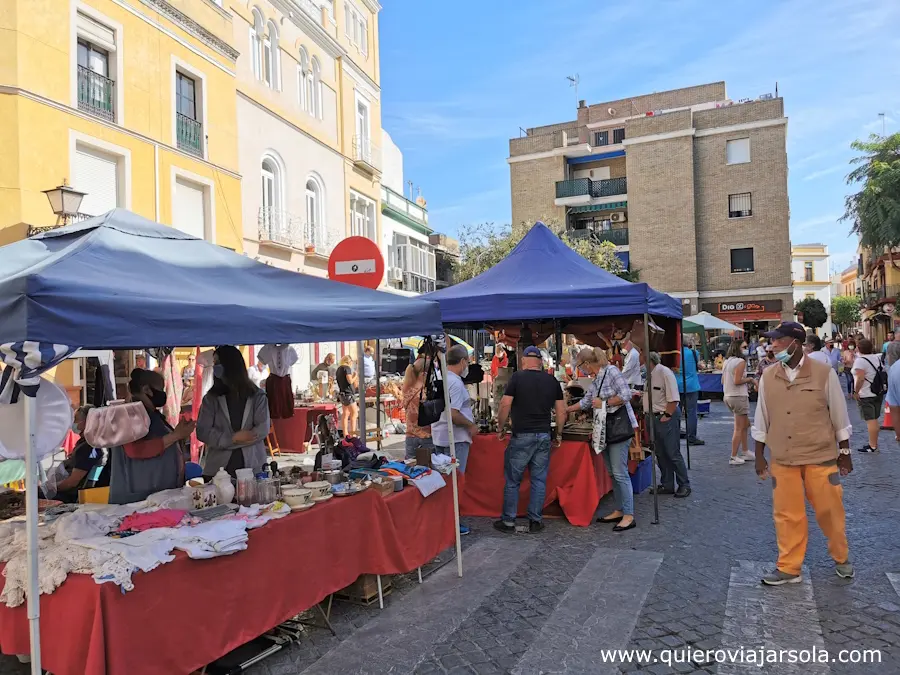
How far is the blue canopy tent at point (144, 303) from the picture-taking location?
2.81m

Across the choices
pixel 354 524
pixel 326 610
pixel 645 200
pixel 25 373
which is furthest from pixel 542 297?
pixel 645 200

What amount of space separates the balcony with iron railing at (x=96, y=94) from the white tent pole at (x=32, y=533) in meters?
11.5

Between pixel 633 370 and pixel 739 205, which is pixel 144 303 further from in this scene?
pixel 739 205

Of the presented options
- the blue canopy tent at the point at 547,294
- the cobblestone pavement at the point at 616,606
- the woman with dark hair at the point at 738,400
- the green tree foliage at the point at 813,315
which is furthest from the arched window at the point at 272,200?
the green tree foliage at the point at 813,315

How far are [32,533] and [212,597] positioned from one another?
97 cm

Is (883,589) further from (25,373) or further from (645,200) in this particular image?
(645,200)

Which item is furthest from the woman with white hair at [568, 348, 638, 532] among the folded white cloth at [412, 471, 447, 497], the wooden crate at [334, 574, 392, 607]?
the wooden crate at [334, 574, 392, 607]

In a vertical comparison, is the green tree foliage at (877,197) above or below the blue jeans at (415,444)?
above

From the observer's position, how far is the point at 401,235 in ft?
96.1

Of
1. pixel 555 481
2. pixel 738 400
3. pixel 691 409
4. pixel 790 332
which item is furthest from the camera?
pixel 691 409

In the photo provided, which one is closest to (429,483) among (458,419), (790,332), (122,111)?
(458,419)

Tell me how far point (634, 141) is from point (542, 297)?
34019 mm

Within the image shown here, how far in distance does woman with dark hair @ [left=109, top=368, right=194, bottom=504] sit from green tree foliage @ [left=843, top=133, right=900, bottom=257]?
99.9 feet

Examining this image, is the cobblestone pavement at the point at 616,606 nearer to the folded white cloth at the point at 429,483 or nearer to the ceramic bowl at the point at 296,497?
the folded white cloth at the point at 429,483
